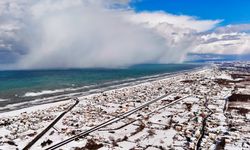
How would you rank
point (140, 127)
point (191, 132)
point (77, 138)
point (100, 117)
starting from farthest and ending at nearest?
1. point (100, 117)
2. point (140, 127)
3. point (191, 132)
4. point (77, 138)

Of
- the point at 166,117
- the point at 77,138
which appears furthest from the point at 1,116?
the point at 166,117

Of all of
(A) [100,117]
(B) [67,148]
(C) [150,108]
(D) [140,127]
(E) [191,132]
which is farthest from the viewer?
(C) [150,108]

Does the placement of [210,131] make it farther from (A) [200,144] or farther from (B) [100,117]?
(B) [100,117]

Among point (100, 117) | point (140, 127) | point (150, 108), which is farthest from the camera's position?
point (150, 108)

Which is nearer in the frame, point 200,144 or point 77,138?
point 200,144

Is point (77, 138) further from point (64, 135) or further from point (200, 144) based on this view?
point (200, 144)

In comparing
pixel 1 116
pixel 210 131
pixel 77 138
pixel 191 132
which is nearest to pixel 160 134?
pixel 191 132
